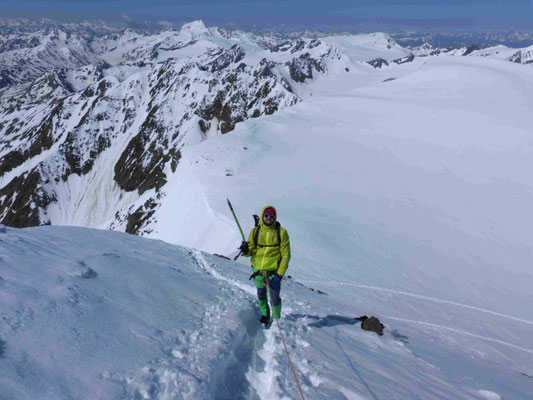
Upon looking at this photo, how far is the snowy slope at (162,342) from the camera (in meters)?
4.78

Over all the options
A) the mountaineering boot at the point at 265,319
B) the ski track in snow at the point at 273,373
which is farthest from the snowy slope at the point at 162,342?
the mountaineering boot at the point at 265,319

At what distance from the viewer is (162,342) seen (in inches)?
236

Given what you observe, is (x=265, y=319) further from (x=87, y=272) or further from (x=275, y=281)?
(x=87, y=272)

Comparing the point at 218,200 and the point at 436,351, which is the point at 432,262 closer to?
the point at 436,351

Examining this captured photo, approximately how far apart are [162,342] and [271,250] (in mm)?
2946

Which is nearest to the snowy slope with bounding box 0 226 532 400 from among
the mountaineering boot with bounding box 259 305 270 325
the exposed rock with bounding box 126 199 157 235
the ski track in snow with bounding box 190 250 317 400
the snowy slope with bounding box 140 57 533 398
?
the ski track in snow with bounding box 190 250 317 400

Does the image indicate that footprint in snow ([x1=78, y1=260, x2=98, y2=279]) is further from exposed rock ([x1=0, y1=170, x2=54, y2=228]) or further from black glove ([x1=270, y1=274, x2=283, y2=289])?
exposed rock ([x1=0, y1=170, x2=54, y2=228])

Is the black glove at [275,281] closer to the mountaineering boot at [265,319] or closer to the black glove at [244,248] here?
the mountaineering boot at [265,319]

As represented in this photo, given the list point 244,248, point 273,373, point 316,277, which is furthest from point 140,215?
point 273,373

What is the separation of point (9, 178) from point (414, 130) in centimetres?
23180

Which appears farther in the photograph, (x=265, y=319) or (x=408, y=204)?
(x=408, y=204)

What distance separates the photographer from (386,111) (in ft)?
153

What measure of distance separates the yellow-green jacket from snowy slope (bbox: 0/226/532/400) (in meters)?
1.42

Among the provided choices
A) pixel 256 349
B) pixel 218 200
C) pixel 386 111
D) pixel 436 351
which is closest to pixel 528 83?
pixel 386 111
